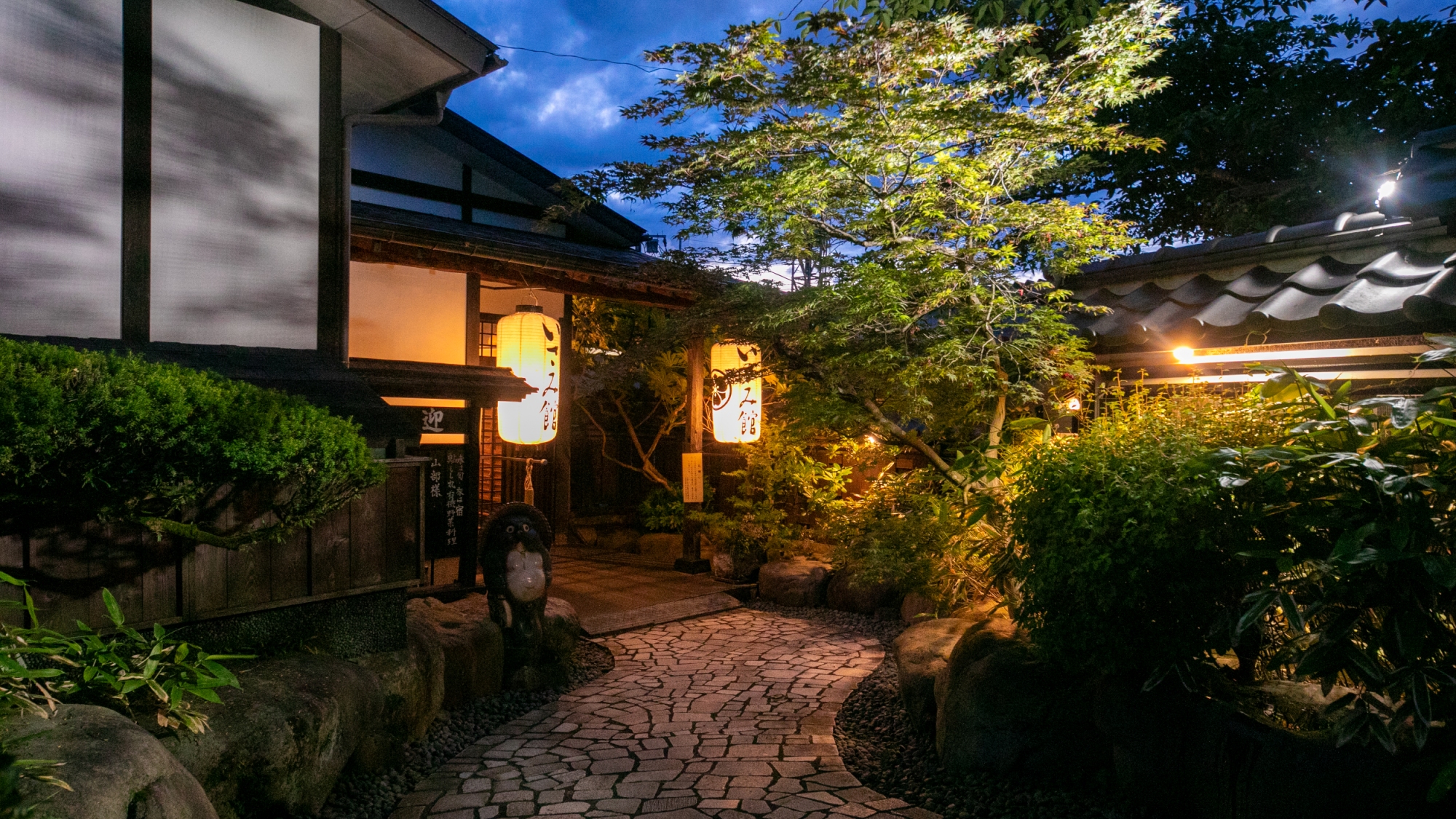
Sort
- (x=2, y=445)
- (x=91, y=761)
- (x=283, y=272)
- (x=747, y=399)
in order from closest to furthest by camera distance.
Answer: (x=91, y=761)
(x=2, y=445)
(x=283, y=272)
(x=747, y=399)

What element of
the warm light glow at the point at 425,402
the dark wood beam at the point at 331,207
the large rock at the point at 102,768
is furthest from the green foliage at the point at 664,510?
the large rock at the point at 102,768

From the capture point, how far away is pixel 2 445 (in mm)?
4117

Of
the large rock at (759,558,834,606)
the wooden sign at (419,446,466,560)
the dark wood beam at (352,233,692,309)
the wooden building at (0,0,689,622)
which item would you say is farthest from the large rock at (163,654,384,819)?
the large rock at (759,558,834,606)

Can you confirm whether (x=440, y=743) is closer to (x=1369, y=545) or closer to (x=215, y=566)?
(x=215, y=566)

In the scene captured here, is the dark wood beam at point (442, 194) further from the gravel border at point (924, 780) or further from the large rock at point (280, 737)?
the gravel border at point (924, 780)

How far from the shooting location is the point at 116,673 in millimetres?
4566

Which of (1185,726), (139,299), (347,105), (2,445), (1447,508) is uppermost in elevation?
(347,105)

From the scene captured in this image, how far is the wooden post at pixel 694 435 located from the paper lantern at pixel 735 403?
0.66 meters

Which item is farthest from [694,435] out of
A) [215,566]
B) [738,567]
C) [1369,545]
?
[1369,545]

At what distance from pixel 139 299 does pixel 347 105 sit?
3.72 metres

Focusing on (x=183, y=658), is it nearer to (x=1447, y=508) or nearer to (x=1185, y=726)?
(x=1185, y=726)

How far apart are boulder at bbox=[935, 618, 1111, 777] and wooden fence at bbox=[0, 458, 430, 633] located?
4.65m

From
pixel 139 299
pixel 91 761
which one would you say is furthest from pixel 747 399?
pixel 91 761

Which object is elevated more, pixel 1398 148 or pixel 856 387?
pixel 1398 148
